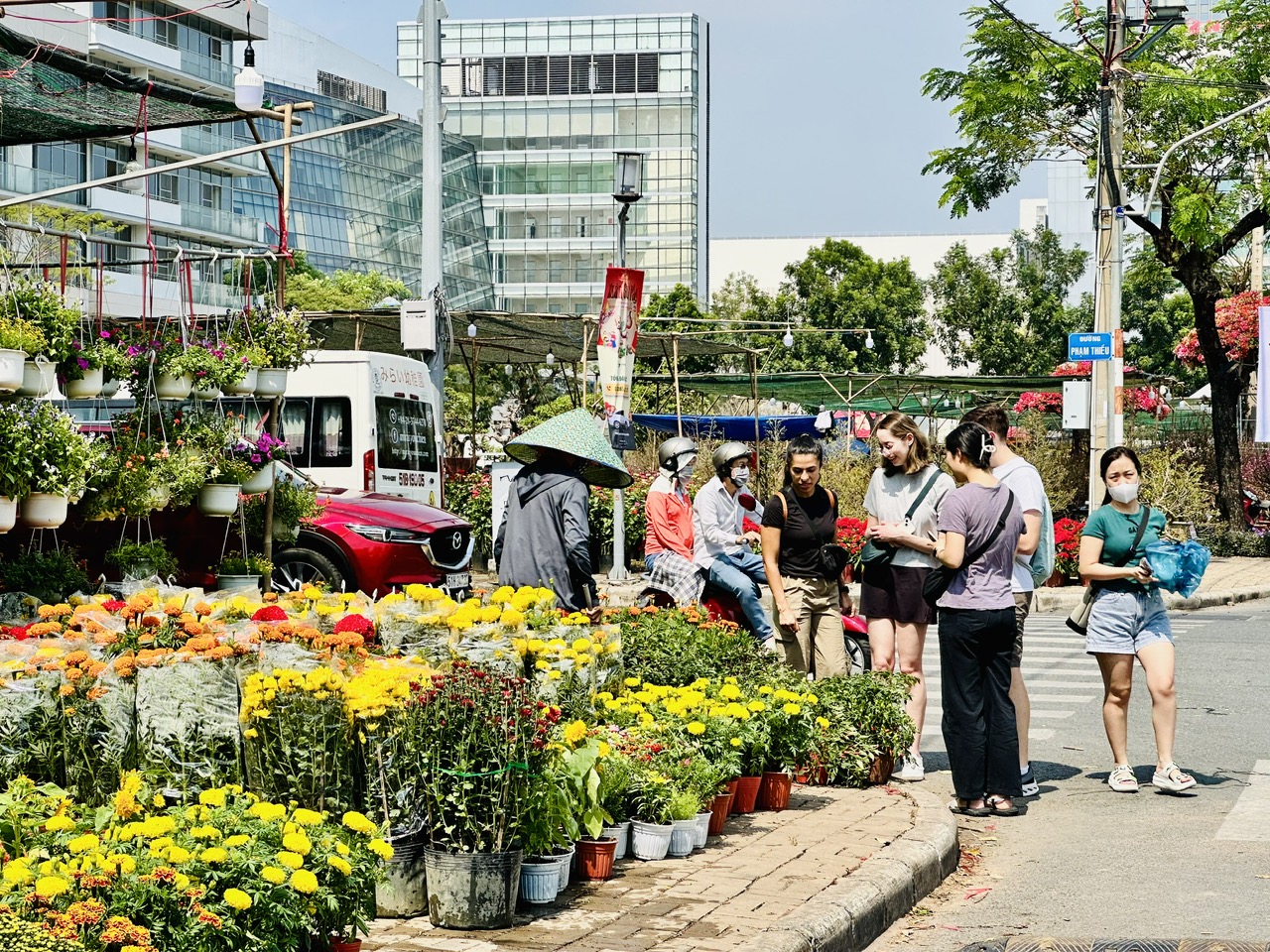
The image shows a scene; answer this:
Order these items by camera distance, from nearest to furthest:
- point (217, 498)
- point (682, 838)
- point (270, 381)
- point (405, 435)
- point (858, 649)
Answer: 1. point (682, 838)
2. point (217, 498)
3. point (270, 381)
4. point (858, 649)
5. point (405, 435)

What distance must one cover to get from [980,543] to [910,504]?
0.70 meters

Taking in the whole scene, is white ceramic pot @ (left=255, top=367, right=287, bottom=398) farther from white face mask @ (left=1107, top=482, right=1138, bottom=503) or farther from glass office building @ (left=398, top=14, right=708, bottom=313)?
glass office building @ (left=398, top=14, right=708, bottom=313)

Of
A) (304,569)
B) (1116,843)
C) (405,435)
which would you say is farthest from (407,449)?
(1116,843)

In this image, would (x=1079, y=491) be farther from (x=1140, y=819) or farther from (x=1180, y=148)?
(x=1140, y=819)

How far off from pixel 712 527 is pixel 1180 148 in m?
19.0

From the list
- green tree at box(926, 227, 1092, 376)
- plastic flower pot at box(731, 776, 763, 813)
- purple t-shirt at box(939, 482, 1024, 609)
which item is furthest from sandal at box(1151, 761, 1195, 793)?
green tree at box(926, 227, 1092, 376)

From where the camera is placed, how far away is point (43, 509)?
8.12m

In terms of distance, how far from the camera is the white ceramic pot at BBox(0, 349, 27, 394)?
7668 millimetres

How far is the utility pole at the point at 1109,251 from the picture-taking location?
19031mm

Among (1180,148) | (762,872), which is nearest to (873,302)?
(1180,148)

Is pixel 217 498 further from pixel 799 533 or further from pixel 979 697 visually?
pixel 979 697

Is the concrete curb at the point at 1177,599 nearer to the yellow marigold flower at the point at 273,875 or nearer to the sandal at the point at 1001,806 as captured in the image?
the sandal at the point at 1001,806

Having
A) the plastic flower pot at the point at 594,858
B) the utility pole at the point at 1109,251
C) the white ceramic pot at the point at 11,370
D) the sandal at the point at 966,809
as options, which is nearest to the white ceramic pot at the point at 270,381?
the white ceramic pot at the point at 11,370

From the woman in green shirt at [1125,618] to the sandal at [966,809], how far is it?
953 mm
